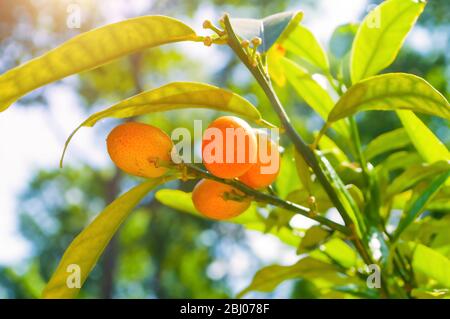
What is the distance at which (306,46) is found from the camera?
0.82 meters

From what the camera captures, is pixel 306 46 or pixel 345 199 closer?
pixel 345 199

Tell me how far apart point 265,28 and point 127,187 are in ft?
19.4

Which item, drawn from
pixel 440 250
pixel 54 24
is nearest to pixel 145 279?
pixel 54 24

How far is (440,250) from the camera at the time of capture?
2.36ft

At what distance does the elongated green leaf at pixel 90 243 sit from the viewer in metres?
0.52

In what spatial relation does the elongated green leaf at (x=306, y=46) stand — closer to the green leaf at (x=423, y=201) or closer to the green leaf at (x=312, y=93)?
the green leaf at (x=312, y=93)

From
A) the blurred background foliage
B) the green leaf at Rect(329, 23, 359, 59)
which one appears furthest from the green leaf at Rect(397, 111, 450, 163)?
the blurred background foliage

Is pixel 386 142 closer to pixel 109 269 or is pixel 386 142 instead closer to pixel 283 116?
pixel 283 116

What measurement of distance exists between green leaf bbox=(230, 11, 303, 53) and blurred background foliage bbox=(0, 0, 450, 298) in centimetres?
301

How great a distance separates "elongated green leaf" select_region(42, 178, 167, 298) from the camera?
522 millimetres

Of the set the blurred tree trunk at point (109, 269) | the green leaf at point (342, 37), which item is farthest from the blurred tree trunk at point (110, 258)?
the green leaf at point (342, 37)

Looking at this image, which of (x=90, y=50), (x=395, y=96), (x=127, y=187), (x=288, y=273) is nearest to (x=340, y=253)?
(x=288, y=273)
